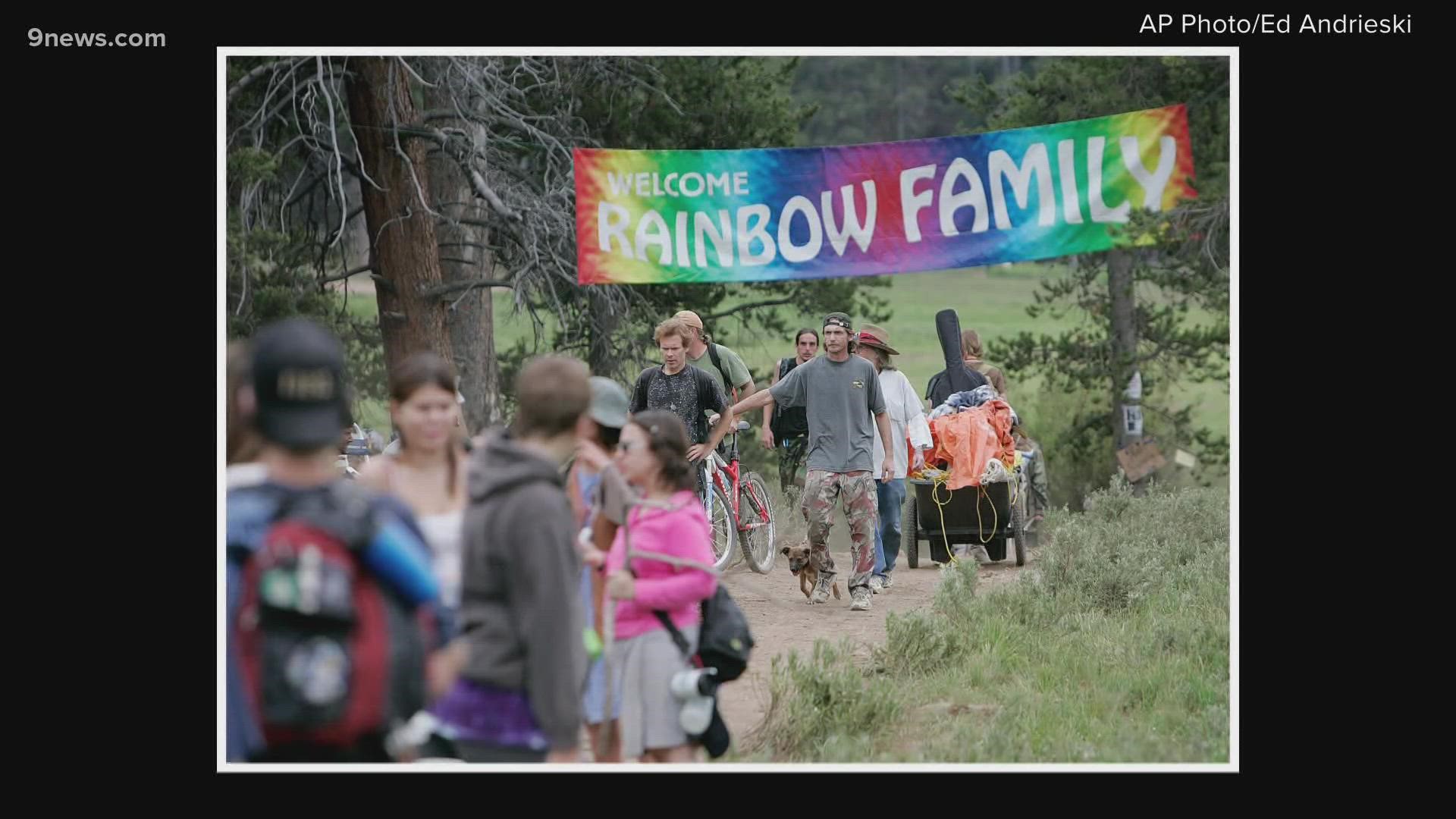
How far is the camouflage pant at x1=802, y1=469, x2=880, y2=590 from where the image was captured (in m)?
10.7

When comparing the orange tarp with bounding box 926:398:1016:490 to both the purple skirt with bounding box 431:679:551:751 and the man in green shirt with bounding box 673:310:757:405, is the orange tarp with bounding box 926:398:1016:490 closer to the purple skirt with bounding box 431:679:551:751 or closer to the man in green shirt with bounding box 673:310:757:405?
the man in green shirt with bounding box 673:310:757:405

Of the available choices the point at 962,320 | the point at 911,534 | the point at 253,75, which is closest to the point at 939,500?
the point at 911,534

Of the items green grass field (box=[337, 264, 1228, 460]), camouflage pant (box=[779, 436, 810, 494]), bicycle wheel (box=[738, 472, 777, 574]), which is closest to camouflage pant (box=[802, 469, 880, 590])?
bicycle wheel (box=[738, 472, 777, 574])

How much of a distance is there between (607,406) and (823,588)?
6.02 metres

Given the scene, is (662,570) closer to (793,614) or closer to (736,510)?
(793,614)

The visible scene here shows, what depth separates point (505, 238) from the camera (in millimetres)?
15844

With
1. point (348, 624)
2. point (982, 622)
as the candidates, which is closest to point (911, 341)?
point (982, 622)

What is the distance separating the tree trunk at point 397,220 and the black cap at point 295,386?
397 inches

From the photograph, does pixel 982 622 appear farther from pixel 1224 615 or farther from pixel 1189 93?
pixel 1189 93

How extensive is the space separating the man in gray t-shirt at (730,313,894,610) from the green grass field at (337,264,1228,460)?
1490cm

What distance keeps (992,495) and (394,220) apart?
545 cm

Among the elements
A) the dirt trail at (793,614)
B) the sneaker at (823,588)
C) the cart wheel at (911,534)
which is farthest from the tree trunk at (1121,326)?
the sneaker at (823,588)

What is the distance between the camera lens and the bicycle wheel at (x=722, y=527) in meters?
12.1

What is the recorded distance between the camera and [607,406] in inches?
229
